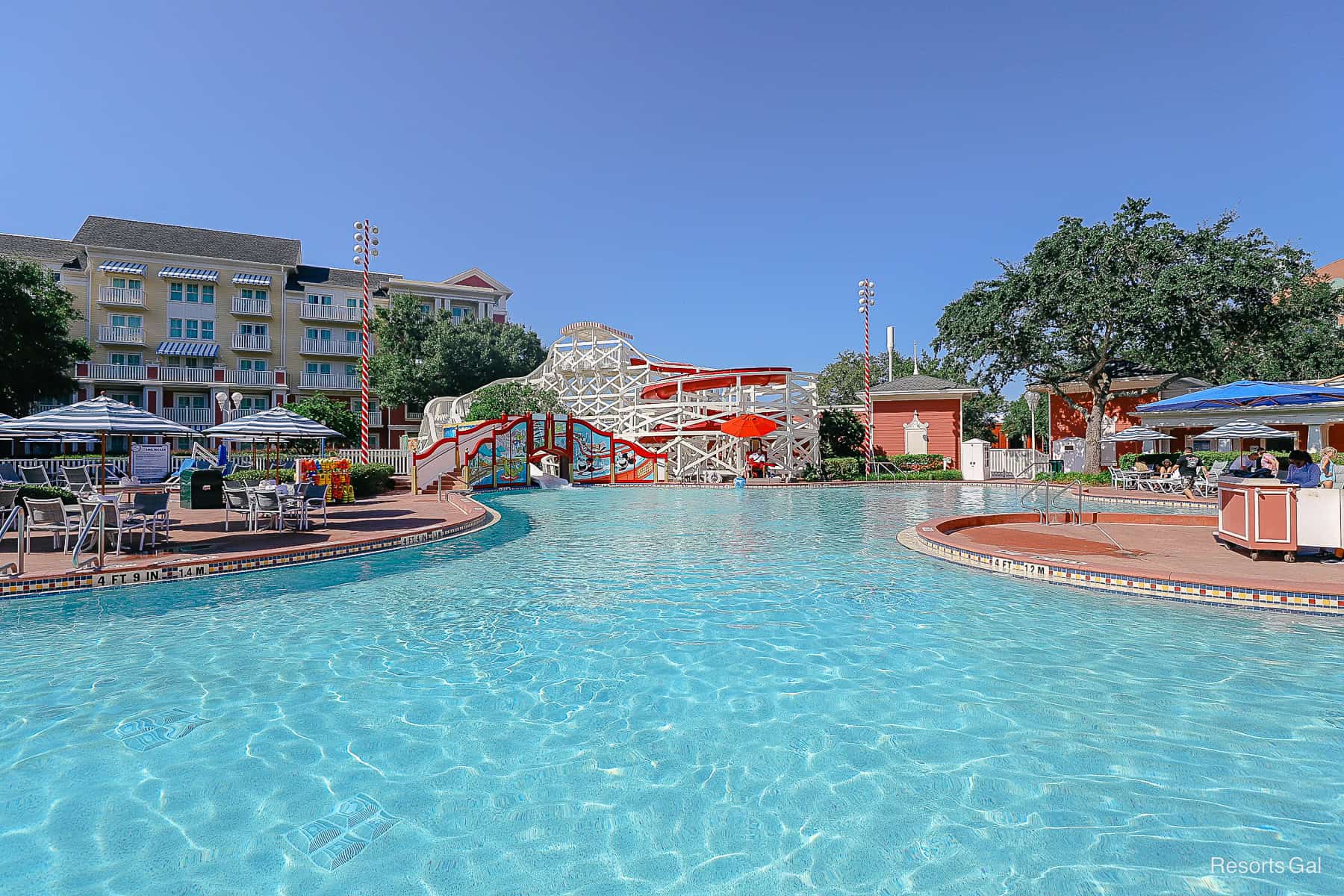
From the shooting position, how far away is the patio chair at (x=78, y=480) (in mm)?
12656

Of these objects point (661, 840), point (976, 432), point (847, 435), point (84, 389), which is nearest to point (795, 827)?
point (661, 840)

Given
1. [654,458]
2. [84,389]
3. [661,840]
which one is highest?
[84,389]

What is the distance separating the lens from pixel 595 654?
18.0 feet

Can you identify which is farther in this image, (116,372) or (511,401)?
(116,372)

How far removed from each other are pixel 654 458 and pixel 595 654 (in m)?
22.0

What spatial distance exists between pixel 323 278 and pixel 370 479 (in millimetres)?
31594

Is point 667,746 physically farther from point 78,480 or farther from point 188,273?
point 188,273

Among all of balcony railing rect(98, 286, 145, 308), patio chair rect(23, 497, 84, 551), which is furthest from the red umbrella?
balcony railing rect(98, 286, 145, 308)

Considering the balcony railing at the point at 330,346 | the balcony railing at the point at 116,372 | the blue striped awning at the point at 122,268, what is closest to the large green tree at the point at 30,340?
the balcony railing at the point at 116,372

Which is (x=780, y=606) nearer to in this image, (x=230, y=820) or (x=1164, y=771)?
(x=1164, y=771)

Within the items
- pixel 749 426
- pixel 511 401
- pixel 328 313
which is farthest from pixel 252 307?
pixel 749 426

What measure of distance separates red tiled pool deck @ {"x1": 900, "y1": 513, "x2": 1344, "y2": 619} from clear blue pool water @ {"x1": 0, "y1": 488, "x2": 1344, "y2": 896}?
1.38 ft

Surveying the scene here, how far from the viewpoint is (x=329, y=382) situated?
41469 millimetres

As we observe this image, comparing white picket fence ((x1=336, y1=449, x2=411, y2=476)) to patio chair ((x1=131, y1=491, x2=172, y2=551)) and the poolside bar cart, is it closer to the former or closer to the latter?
patio chair ((x1=131, y1=491, x2=172, y2=551))
